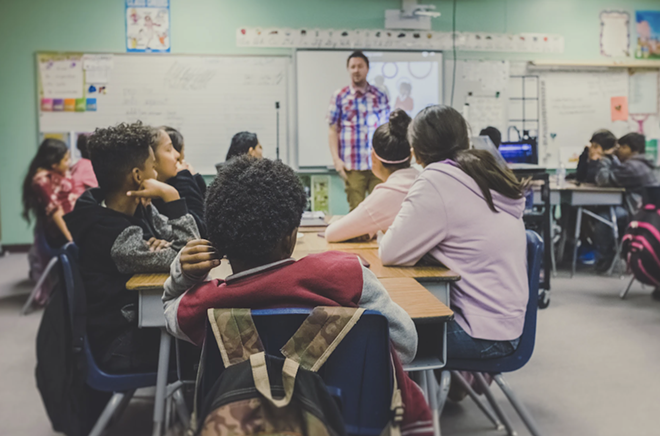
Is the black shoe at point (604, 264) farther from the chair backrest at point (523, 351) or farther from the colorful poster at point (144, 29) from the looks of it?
the colorful poster at point (144, 29)

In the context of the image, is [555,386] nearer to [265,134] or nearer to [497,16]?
[265,134]

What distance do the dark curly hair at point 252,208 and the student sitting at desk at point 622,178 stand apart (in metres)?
4.53

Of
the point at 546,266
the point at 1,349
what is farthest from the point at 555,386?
the point at 1,349

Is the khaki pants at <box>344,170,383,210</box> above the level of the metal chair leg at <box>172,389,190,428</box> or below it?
above

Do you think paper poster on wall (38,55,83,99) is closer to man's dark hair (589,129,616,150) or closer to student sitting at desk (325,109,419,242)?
student sitting at desk (325,109,419,242)

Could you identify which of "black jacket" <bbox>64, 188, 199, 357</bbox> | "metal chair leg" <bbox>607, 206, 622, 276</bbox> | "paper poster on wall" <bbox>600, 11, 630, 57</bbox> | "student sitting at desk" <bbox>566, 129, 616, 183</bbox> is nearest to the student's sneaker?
"metal chair leg" <bbox>607, 206, 622, 276</bbox>

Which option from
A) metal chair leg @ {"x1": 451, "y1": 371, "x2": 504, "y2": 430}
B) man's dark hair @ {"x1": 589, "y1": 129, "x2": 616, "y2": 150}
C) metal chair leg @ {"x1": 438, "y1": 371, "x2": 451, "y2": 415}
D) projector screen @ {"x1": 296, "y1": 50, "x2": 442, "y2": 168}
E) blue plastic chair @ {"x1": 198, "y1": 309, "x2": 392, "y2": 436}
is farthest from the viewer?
projector screen @ {"x1": 296, "y1": 50, "x2": 442, "y2": 168}

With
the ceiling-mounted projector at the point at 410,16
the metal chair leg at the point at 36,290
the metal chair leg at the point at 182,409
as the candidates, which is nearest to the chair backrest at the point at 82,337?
the metal chair leg at the point at 182,409

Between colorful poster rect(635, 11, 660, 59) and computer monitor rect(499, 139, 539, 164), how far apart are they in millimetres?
3076

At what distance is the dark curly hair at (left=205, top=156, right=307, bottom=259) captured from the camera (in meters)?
1.00

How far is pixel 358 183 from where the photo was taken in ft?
15.9

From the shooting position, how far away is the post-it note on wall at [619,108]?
6457 mm

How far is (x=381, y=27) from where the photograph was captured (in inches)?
239

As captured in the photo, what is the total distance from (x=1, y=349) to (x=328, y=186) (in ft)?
11.5
